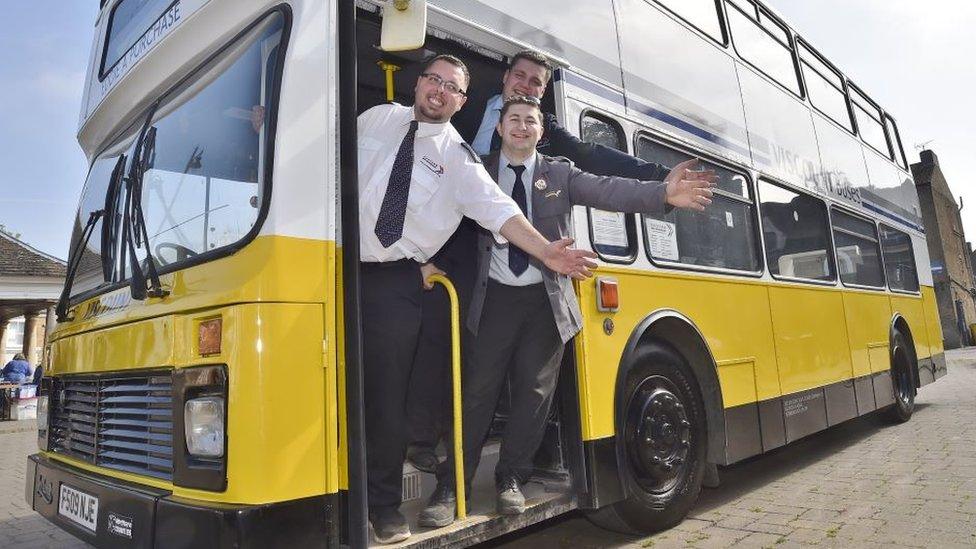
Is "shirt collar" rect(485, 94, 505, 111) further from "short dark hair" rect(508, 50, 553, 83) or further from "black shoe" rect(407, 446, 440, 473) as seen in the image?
"black shoe" rect(407, 446, 440, 473)

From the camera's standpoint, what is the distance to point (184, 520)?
2.11 metres

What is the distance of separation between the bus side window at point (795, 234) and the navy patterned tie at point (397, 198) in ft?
10.5

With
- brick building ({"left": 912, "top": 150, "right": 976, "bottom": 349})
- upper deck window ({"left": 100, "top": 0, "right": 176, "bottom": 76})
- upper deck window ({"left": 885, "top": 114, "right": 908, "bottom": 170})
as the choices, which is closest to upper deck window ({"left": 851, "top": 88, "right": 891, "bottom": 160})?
upper deck window ({"left": 885, "top": 114, "right": 908, "bottom": 170})

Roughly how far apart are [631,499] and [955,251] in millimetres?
42867

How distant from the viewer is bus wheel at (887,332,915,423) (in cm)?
712

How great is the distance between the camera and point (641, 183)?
3.11 m

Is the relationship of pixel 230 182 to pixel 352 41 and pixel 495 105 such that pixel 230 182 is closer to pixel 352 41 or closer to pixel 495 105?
pixel 352 41

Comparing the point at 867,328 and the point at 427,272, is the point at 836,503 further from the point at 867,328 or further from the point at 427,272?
the point at 427,272

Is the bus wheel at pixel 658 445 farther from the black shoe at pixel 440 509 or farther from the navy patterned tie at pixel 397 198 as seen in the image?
the navy patterned tie at pixel 397 198

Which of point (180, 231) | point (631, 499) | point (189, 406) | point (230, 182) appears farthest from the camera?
point (631, 499)

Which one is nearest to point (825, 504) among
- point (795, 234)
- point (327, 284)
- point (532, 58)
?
point (795, 234)

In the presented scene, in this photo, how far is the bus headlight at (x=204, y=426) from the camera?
219 cm

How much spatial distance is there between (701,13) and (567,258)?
10.7 feet

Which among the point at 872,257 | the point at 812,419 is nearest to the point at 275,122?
the point at 812,419
